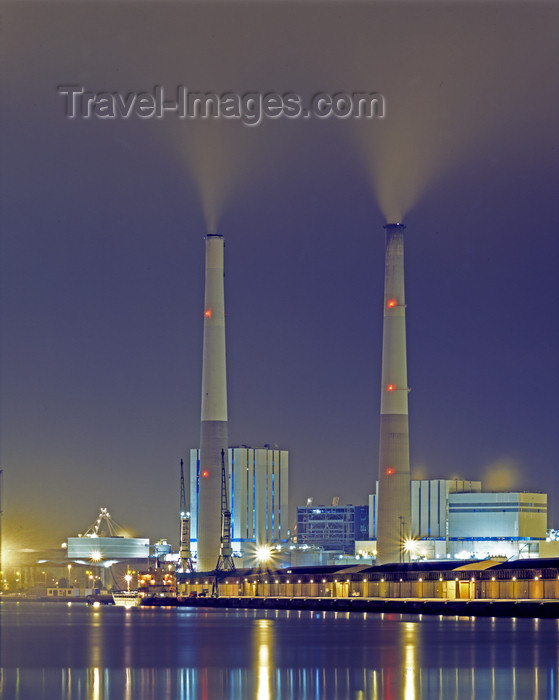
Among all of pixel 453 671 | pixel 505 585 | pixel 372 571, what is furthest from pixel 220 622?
pixel 453 671

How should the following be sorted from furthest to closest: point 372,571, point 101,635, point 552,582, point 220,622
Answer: point 372,571, point 552,582, point 220,622, point 101,635

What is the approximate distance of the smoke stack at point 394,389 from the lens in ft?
470

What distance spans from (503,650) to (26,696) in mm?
29222

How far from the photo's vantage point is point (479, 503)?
186250 mm

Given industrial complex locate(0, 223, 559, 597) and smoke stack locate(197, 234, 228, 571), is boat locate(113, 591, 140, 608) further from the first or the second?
smoke stack locate(197, 234, 228, 571)

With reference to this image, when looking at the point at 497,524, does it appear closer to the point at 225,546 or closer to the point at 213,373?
the point at 225,546

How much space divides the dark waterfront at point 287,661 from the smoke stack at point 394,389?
44.5 metres

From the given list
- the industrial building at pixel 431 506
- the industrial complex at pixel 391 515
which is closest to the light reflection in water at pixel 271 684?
the industrial complex at pixel 391 515

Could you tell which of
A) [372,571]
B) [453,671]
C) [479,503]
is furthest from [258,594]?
[453,671]

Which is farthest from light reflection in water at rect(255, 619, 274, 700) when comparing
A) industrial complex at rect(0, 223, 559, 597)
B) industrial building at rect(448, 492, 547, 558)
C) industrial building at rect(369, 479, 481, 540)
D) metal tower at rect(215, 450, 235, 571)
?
industrial building at rect(369, 479, 481, 540)

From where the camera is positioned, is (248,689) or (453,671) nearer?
(248,689)

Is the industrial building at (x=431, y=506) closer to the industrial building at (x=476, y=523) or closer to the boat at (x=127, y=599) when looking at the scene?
the industrial building at (x=476, y=523)

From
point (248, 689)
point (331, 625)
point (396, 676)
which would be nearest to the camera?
point (248, 689)

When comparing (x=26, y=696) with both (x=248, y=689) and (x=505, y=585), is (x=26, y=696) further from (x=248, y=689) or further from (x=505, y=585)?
(x=505, y=585)
